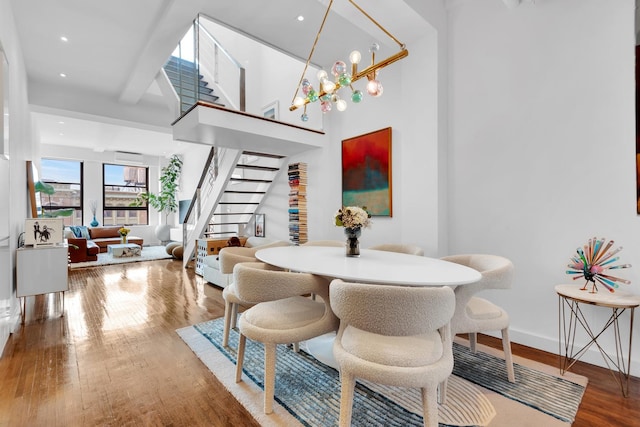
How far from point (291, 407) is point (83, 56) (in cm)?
530

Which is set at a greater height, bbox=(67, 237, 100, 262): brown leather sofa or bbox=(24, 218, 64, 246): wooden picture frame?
bbox=(24, 218, 64, 246): wooden picture frame

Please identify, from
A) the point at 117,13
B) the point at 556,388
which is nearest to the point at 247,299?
the point at 556,388

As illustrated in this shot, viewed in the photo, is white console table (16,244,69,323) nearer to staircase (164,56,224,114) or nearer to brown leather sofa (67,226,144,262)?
staircase (164,56,224,114)

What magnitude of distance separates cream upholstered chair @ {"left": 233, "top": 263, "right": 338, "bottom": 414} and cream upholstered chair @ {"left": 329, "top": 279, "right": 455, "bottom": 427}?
37 cm

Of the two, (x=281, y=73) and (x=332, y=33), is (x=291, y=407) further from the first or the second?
(x=281, y=73)

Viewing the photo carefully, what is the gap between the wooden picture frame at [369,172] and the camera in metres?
3.55

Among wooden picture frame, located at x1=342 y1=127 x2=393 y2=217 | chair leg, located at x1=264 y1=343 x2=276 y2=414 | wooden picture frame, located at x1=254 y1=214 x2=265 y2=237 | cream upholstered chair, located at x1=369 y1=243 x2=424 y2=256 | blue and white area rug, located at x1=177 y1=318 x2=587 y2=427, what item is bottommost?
blue and white area rug, located at x1=177 y1=318 x2=587 y2=427

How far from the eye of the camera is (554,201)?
2.39 metres

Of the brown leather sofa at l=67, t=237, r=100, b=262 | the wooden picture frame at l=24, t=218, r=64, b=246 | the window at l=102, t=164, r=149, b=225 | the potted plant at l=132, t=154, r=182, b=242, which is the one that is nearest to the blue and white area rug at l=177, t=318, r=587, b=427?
the wooden picture frame at l=24, t=218, r=64, b=246

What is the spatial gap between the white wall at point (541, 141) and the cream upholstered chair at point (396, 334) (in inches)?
66.6

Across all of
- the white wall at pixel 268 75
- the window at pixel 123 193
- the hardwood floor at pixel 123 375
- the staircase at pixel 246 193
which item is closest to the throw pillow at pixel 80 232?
the window at pixel 123 193

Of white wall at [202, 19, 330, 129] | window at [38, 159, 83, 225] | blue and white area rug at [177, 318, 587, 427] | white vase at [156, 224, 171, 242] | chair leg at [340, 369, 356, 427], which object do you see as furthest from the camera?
white vase at [156, 224, 171, 242]

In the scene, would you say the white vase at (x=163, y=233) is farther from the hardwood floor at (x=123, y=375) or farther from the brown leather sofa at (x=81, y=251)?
the hardwood floor at (x=123, y=375)

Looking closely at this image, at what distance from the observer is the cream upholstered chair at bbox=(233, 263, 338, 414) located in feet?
5.48
